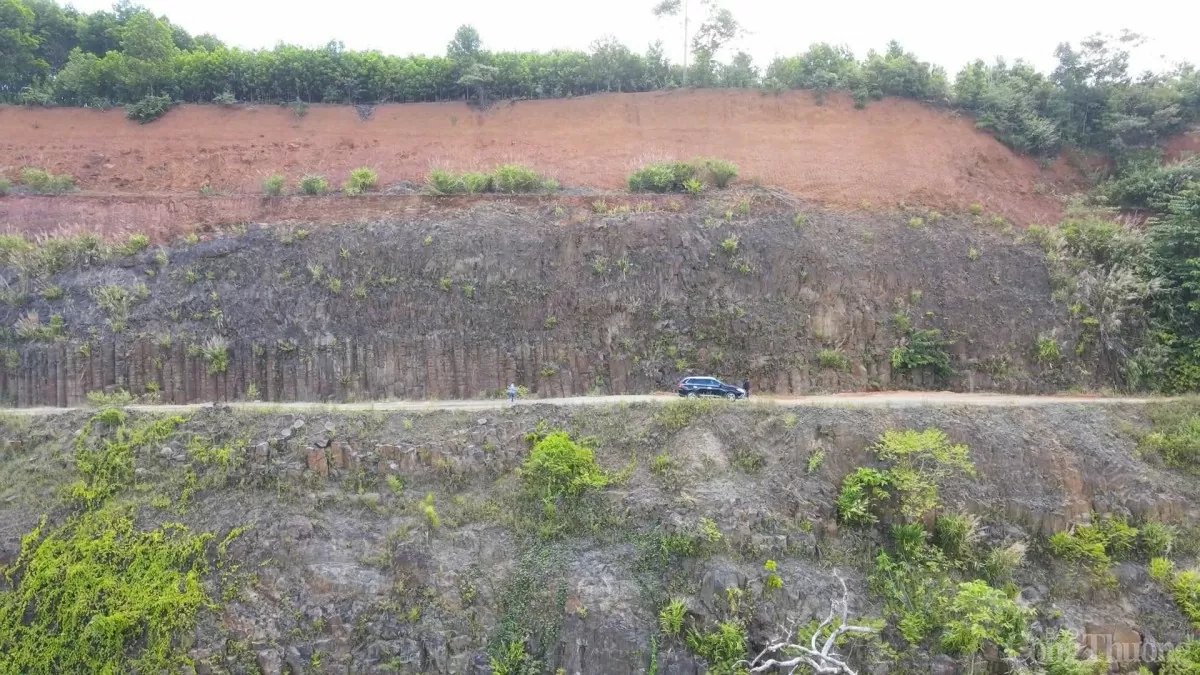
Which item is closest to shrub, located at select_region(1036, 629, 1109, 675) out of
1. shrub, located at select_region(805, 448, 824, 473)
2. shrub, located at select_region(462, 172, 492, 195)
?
shrub, located at select_region(805, 448, 824, 473)

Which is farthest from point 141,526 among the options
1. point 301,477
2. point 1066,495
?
point 1066,495

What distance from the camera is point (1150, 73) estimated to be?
25562mm

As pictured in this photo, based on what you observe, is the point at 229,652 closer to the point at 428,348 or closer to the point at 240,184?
the point at 428,348

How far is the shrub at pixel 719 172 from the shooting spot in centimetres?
2284

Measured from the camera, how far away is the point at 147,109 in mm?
26469

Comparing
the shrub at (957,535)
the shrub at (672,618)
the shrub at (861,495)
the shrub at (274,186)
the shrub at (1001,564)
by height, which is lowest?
the shrub at (672,618)

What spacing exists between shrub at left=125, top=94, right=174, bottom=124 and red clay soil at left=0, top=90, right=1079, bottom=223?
26 cm

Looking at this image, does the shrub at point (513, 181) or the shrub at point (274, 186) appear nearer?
the shrub at point (513, 181)

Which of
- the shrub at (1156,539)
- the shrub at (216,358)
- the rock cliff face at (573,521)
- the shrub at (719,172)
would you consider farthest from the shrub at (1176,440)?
the shrub at (216,358)

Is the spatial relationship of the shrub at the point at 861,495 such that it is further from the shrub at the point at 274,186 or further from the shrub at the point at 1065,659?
the shrub at the point at 274,186

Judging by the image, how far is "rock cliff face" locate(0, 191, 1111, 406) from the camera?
730 inches

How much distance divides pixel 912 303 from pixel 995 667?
397 inches

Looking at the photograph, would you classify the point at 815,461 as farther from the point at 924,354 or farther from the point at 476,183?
the point at 476,183

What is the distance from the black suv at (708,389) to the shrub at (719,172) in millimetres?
8001
